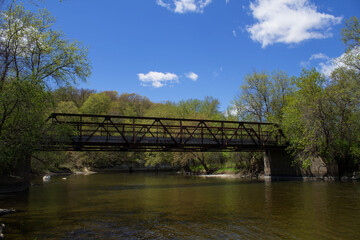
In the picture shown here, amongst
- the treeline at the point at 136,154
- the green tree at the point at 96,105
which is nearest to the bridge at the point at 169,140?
the treeline at the point at 136,154

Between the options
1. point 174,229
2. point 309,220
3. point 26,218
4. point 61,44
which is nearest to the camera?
point 174,229

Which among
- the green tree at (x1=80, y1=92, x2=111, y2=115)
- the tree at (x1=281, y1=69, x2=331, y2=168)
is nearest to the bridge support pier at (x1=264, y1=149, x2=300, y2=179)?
the tree at (x1=281, y1=69, x2=331, y2=168)

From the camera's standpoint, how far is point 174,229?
9227 millimetres

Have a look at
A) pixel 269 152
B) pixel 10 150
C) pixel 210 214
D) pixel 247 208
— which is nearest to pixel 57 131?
pixel 10 150

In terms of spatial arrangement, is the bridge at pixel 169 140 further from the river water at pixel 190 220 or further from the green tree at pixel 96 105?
the green tree at pixel 96 105

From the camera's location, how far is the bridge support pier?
1275 inches

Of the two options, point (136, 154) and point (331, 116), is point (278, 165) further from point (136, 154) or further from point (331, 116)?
point (136, 154)

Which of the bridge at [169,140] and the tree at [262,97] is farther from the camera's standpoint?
the tree at [262,97]

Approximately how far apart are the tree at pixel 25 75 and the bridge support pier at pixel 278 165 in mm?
22601

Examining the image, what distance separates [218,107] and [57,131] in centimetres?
6141

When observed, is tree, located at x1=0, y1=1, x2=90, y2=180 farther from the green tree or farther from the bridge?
the green tree

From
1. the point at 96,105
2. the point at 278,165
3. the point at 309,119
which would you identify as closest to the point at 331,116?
the point at 309,119

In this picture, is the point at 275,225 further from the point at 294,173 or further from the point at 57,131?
the point at 294,173

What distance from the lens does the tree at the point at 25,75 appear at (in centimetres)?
1180
